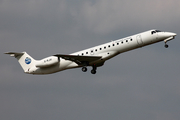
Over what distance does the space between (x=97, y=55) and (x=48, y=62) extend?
275 inches

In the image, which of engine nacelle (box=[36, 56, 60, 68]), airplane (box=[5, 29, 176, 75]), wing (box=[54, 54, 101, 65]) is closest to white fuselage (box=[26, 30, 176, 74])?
airplane (box=[5, 29, 176, 75])

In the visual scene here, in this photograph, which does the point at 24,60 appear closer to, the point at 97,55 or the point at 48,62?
the point at 48,62

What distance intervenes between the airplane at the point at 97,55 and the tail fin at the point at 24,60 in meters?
0.87

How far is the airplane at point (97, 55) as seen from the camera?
4419cm

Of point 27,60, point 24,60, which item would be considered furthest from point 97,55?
point 24,60

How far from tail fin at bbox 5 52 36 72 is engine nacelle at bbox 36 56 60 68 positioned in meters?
2.14

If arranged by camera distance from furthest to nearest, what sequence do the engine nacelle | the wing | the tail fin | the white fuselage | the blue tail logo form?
the blue tail logo
the tail fin
the engine nacelle
the wing
the white fuselage

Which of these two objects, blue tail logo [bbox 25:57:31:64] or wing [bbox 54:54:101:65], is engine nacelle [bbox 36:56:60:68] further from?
wing [bbox 54:54:101:65]

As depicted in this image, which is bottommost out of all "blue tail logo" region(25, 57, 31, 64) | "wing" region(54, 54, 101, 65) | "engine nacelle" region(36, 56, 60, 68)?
"wing" region(54, 54, 101, 65)

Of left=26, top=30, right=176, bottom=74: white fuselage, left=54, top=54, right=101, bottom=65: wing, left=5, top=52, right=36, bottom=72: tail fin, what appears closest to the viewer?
left=26, top=30, right=176, bottom=74: white fuselage

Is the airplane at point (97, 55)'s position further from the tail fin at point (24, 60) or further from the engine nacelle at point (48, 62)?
the tail fin at point (24, 60)

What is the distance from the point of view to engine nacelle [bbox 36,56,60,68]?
4862 centimetres

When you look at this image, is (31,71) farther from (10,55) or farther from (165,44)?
(165,44)

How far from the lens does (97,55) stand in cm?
4584
